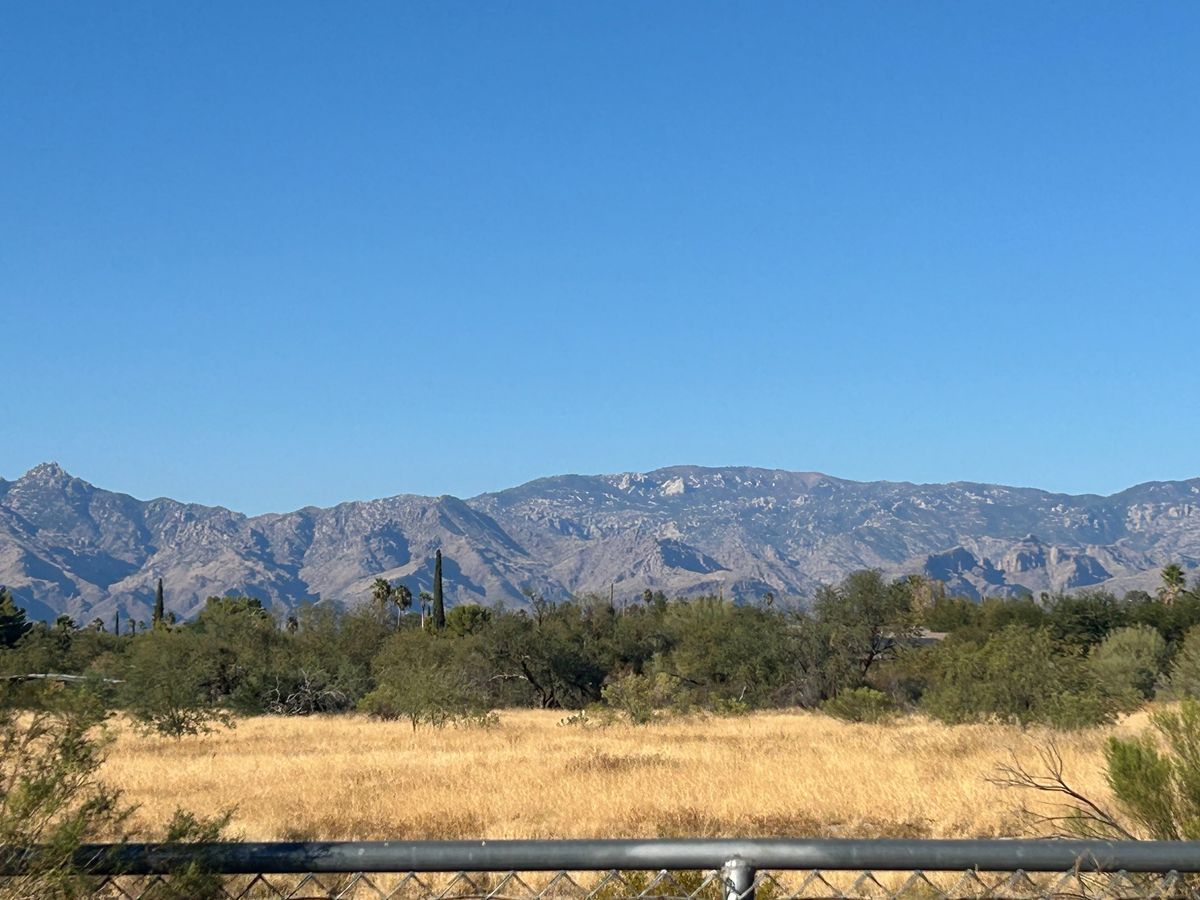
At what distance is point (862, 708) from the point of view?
108ft

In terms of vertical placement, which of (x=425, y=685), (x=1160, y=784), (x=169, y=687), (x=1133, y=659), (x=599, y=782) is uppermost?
(x=1160, y=784)

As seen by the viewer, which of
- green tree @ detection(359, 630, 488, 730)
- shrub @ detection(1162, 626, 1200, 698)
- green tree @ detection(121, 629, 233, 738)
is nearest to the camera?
shrub @ detection(1162, 626, 1200, 698)

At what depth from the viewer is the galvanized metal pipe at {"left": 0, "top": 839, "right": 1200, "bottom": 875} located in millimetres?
3857

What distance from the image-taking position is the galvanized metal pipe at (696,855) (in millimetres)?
3857

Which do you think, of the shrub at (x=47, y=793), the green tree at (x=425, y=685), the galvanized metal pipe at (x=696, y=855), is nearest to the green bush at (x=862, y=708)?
the green tree at (x=425, y=685)

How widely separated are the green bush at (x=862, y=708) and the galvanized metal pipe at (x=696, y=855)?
29.5 m

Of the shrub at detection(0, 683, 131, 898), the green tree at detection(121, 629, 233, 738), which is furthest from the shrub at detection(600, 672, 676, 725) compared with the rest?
the shrub at detection(0, 683, 131, 898)

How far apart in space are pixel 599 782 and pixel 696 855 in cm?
1316

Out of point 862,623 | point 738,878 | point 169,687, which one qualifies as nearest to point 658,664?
point 862,623

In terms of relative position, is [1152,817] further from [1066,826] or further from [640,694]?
[640,694]

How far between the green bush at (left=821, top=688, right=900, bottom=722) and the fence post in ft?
97.8

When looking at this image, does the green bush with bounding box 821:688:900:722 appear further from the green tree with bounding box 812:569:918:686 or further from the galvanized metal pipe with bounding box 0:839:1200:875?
the galvanized metal pipe with bounding box 0:839:1200:875

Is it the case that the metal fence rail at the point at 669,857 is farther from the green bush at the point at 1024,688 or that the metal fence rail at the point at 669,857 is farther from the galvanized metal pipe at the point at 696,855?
the green bush at the point at 1024,688

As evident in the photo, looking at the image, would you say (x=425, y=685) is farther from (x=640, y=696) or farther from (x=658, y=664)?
(x=658, y=664)
